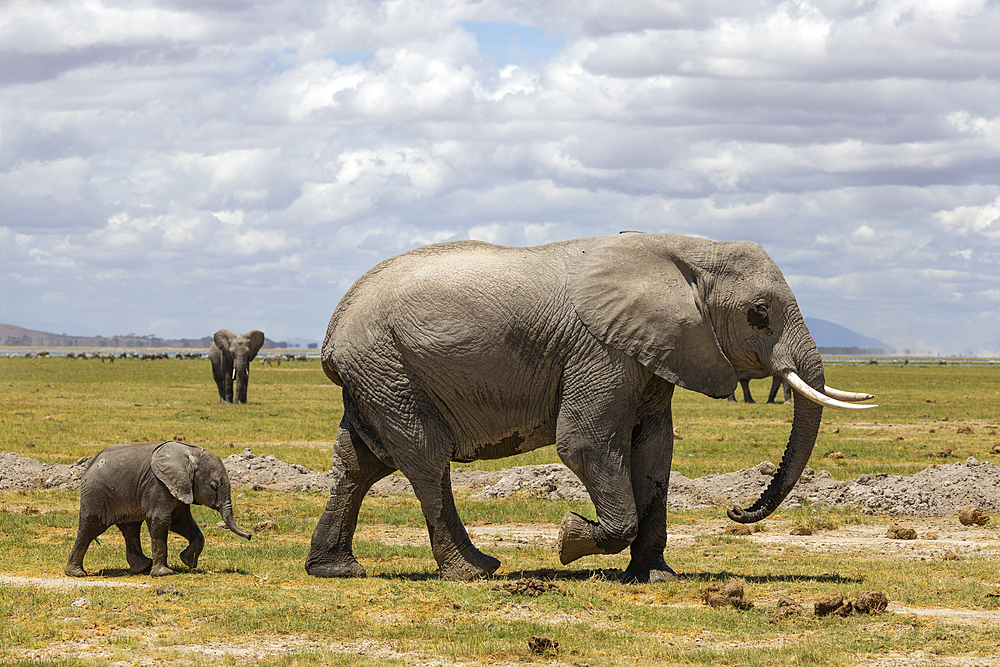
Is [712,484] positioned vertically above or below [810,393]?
below

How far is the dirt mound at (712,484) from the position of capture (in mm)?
17328

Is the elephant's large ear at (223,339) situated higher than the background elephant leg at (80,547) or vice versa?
the elephant's large ear at (223,339)

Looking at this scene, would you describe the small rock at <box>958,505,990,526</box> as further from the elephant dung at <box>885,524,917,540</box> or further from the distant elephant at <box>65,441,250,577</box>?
the distant elephant at <box>65,441,250,577</box>

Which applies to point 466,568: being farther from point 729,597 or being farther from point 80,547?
point 80,547

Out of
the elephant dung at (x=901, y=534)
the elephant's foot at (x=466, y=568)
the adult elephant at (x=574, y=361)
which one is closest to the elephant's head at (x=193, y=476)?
the adult elephant at (x=574, y=361)

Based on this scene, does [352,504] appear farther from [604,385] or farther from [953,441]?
[953,441]

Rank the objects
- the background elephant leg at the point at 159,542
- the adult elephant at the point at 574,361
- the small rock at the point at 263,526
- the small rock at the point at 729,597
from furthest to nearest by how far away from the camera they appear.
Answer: the small rock at the point at 263,526 → the background elephant leg at the point at 159,542 → the adult elephant at the point at 574,361 → the small rock at the point at 729,597

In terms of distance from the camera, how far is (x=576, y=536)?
432 inches

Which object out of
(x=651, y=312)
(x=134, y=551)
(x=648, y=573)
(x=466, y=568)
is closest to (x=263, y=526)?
(x=134, y=551)

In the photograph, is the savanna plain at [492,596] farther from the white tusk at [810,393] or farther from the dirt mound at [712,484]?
the white tusk at [810,393]

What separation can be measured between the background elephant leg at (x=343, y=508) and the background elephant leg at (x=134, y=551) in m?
1.73

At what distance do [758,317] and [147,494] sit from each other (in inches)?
255

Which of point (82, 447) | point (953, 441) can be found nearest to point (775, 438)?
point (953, 441)

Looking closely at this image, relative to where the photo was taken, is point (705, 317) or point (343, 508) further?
point (343, 508)
